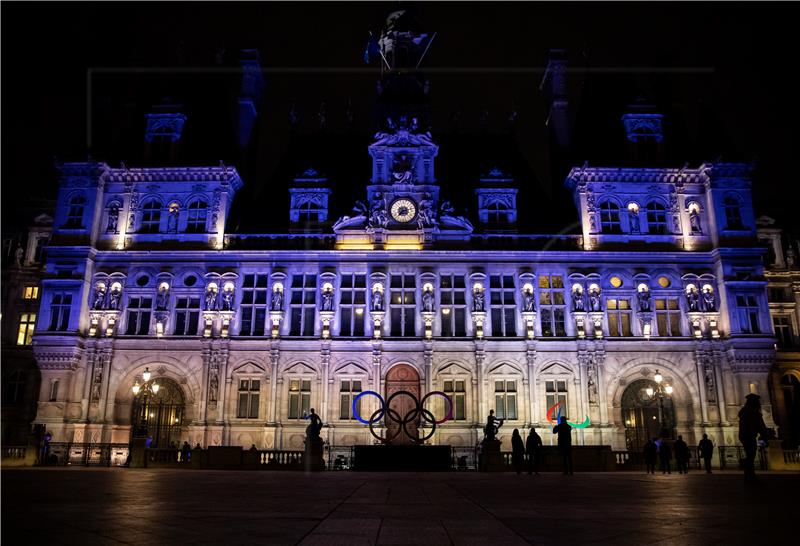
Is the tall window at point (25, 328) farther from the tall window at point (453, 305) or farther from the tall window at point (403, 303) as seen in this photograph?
the tall window at point (453, 305)

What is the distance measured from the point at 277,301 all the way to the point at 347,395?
20.4 ft

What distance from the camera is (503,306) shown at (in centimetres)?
3550

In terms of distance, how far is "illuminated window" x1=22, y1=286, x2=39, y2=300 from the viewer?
44.6 metres

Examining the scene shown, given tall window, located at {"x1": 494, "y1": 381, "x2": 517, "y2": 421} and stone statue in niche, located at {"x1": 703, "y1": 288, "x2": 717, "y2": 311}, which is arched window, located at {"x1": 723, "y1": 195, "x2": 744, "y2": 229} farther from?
tall window, located at {"x1": 494, "y1": 381, "x2": 517, "y2": 421}

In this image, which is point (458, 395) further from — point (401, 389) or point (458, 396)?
point (401, 389)

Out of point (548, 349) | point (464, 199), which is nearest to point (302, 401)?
point (548, 349)

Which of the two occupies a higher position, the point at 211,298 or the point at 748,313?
the point at 211,298

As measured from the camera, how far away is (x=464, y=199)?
40.9m

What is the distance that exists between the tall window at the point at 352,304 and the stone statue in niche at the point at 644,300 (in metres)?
14.7

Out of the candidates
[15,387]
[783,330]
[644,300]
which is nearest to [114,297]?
[15,387]

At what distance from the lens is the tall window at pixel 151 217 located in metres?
37.7

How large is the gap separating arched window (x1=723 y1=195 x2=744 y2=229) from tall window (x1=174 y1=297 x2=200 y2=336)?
2942cm


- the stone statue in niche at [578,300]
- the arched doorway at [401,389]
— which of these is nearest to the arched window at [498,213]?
the stone statue in niche at [578,300]

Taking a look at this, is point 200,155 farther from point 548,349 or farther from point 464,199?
point 548,349
